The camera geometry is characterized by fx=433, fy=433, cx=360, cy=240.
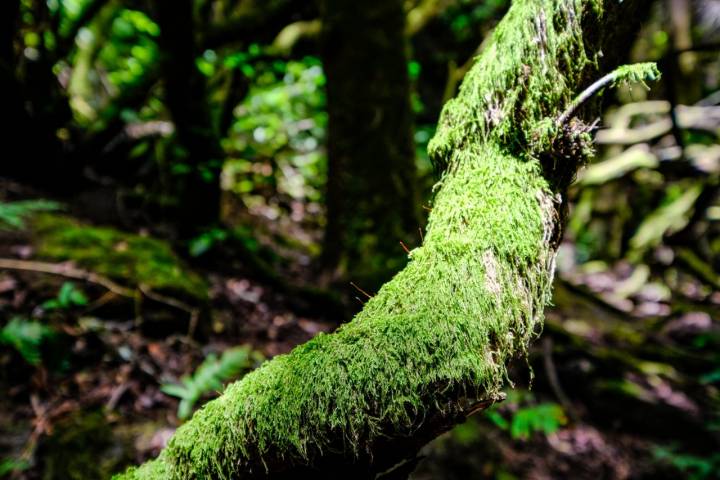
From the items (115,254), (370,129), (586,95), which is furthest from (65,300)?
(586,95)

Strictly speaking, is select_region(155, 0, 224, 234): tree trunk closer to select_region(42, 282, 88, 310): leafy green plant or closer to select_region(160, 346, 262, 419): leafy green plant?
select_region(42, 282, 88, 310): leafy green plant

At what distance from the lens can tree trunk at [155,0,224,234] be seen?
3.86 metres

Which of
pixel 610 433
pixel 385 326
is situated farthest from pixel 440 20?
pixel 385 326

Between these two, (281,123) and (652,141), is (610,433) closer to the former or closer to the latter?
(652,141)

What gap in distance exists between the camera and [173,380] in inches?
120

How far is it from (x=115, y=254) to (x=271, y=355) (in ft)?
5.06

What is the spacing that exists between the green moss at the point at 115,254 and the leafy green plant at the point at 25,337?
0.76m

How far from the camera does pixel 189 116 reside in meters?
4.16

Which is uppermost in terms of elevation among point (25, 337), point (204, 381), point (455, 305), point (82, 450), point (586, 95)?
point (586, 95)

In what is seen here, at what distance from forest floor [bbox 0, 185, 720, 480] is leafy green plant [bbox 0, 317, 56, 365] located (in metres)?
0.04

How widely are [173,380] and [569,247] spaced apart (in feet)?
30.1

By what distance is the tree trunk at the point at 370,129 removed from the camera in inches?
165

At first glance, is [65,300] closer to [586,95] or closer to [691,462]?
[586,95]

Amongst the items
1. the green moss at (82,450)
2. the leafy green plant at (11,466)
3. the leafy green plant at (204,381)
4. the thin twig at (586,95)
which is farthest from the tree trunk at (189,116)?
the thin twig at (586,95)
